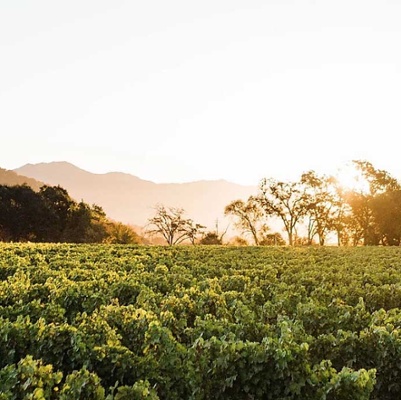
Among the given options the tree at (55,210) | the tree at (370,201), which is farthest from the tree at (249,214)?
the tree at (55,210)

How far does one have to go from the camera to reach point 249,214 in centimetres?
8525

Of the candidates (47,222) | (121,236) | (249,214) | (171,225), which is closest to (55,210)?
(47,222)

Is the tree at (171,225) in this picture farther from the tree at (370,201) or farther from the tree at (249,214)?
the tree at (370,201)

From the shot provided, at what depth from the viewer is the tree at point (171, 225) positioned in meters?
86.8

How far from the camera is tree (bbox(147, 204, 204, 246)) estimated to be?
86.8 metres

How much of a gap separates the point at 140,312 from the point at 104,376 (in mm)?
1926

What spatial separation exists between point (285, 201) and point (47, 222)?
115 ft

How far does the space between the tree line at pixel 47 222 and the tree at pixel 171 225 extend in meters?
18.8

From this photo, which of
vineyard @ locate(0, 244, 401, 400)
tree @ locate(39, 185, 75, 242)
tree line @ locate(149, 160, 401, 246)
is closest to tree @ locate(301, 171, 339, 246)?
tree line @ locate(149, 160, 401, 246)

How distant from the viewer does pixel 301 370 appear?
21.4ft

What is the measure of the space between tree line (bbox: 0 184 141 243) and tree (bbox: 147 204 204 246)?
18.8m

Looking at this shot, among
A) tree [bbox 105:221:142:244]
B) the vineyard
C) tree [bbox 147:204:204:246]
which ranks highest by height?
tree [bbox 147:204:204:246]

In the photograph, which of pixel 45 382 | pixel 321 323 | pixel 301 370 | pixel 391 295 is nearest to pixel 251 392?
pixel 301 370

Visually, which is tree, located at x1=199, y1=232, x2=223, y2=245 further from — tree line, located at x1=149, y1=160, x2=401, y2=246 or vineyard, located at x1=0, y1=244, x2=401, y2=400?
vineyard, located at x1=0, y1=244, x2=401, y2=400
